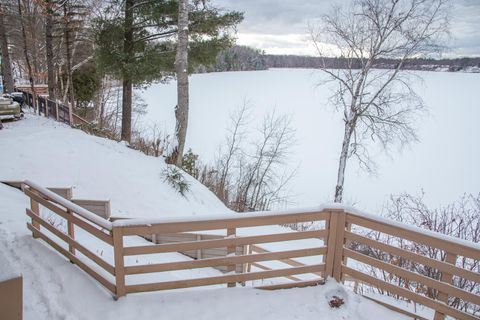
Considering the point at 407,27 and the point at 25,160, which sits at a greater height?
the point at 407,27

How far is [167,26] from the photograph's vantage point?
12547mm

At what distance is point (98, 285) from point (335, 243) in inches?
115

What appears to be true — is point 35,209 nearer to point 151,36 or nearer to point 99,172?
point 99,172

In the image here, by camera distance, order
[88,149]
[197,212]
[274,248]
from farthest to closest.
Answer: [88,149] < [197,212] < [274,248]

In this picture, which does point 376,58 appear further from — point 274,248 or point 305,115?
point 305,115

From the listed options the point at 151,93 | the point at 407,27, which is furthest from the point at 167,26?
the point at 151,93

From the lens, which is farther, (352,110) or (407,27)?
(352,110)

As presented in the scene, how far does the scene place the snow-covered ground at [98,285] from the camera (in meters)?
3.97

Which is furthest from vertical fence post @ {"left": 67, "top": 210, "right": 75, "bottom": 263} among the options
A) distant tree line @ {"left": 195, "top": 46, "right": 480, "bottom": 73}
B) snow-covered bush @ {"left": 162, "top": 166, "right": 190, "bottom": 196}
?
distant tree line @ {"left": 195, "top": 46, "right": 480, "bottom": 73}

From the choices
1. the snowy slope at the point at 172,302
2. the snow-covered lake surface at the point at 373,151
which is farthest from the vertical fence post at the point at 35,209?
the snow-covered lake surface at the point at 373,151

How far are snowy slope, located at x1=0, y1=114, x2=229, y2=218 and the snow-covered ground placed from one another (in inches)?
0.9

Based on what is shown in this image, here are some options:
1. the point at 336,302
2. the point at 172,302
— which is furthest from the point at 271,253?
the point at 172,302

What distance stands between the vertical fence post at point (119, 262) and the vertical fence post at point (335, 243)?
7.95 ft

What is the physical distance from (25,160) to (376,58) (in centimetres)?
1258
